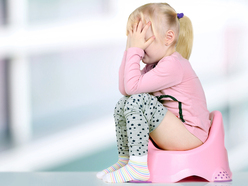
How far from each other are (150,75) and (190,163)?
32 centimetres

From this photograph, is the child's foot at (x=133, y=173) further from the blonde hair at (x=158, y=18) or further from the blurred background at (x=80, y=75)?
the blurred background at (x=80, y=75)

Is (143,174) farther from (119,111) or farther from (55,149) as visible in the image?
(55,149)

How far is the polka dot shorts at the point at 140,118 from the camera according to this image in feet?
3.42

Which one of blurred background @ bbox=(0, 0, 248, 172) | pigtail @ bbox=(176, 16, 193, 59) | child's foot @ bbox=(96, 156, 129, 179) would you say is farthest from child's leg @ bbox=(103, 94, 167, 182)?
blurred background @ bbox=(0, 0, 248, 172)

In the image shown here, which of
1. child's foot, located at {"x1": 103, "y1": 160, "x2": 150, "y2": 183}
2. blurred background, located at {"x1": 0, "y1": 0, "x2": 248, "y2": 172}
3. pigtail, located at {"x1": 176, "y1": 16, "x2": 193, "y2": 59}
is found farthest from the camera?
blurred background, located at {"x1": 0, "y1": 0, "x2": 248, "y2": 172}

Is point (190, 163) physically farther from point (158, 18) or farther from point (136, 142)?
point (158, 18)

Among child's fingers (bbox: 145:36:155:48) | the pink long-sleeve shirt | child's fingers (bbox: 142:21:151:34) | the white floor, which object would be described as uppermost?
child's fingers (bbox: 142:21:151:34)

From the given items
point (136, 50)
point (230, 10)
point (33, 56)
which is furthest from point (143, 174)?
point (230, 10)

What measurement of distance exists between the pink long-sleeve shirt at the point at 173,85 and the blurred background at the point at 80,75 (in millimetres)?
946

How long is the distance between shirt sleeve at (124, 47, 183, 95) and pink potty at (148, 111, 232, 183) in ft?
0.70

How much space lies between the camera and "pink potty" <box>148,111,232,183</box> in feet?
3.51

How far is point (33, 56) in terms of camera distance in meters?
2.16

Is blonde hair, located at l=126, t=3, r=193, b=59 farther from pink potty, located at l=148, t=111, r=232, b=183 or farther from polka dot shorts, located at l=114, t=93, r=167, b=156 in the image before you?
pink potty, located at l=148, t=111, r=232, b=183

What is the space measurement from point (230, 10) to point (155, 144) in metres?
1.35
